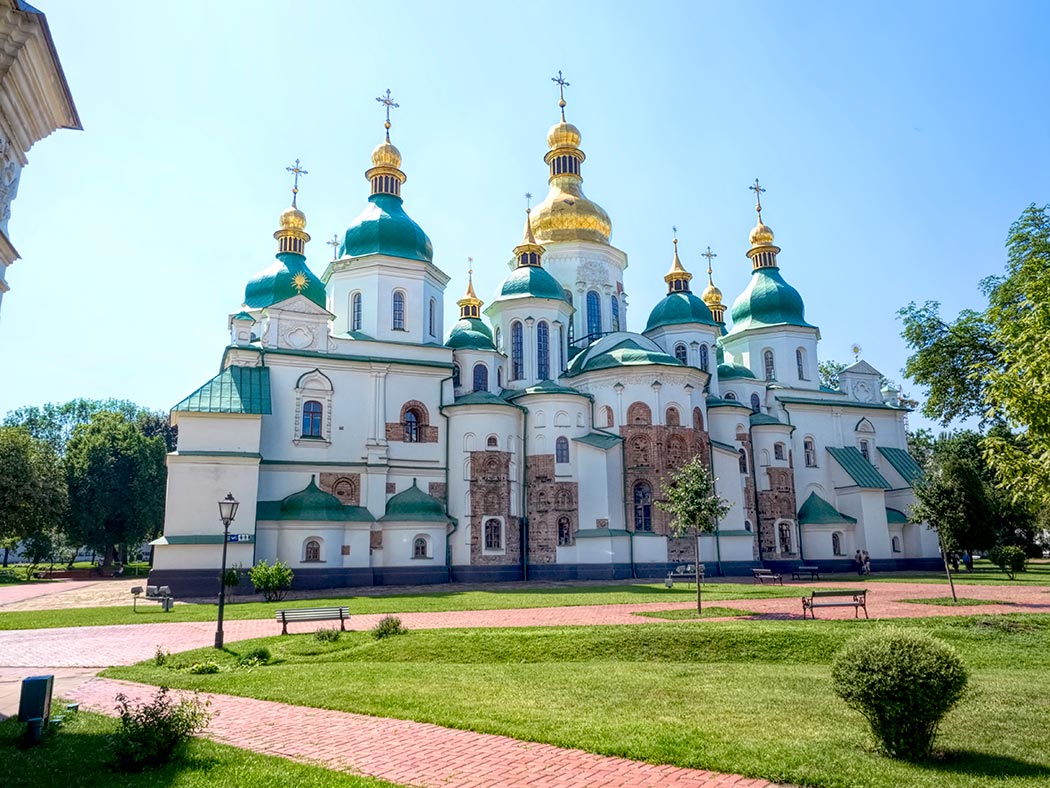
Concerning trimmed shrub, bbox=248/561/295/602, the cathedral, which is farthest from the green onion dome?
trimmed shrub, bbox=248/561/295/602

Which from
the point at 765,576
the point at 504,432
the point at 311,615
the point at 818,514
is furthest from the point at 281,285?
the point at 818,514

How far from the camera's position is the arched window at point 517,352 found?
41094 mm

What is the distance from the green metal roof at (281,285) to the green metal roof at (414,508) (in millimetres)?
11709

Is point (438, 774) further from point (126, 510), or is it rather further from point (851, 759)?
point (126, 510)

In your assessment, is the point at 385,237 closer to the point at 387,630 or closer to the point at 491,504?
the point at 491,504

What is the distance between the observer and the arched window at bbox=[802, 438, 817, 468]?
1759 inches

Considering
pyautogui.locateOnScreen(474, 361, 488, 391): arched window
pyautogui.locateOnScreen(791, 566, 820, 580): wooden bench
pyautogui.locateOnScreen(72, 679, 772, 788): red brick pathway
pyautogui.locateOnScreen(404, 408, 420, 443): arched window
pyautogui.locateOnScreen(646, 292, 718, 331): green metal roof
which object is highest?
pyautogui.locateOnScreen(646, 292, 718, 331): green metal roof

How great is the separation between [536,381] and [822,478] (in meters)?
18.6

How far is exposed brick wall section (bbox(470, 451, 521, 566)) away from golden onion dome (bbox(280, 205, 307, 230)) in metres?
16.8

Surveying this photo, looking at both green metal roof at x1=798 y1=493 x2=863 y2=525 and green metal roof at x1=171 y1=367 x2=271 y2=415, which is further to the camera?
green metal roof at x1=798 y1=493 x2=863 y2=525

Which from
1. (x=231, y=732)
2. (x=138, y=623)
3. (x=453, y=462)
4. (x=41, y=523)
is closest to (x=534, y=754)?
(x=231, y=732)

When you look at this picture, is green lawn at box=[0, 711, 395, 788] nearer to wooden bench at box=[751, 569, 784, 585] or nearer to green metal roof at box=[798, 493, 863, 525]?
wooden bench at box=[751, 569, 784, 585]

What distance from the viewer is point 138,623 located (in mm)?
20281

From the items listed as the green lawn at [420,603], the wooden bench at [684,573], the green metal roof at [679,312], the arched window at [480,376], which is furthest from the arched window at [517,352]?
the green lawn at [420,603]
